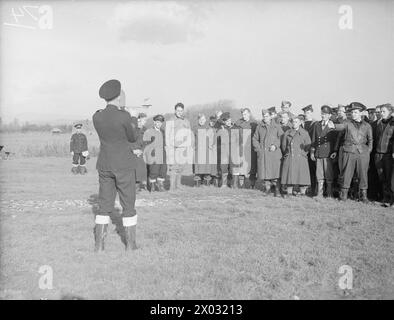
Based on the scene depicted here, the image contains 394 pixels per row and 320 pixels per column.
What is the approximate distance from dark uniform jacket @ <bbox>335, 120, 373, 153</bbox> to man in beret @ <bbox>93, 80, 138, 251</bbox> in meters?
5.43

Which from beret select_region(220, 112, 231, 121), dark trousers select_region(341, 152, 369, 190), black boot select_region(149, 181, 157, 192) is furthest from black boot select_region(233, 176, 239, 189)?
dark trousers select_region(341, 152, 369, 190)

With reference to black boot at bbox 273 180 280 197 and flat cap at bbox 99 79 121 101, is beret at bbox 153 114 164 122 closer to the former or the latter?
black boot at bbox 273 180 280 197

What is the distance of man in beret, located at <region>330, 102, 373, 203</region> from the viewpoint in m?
9.17

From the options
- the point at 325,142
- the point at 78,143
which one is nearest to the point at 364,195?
the point at 325,142

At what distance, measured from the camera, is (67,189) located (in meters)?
11.7

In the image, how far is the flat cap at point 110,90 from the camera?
18.7 ft

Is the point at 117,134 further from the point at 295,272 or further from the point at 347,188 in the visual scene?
the point at 347,188

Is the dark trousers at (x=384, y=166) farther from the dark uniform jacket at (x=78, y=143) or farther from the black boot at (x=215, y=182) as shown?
the dark uniform jacket at (x=78, y=143)

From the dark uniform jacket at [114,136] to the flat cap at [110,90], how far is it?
0.47 ft

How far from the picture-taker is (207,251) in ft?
19.1

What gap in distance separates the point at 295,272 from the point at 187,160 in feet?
22.4

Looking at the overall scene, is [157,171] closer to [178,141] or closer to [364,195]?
[178,141]

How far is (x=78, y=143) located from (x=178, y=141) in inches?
260
